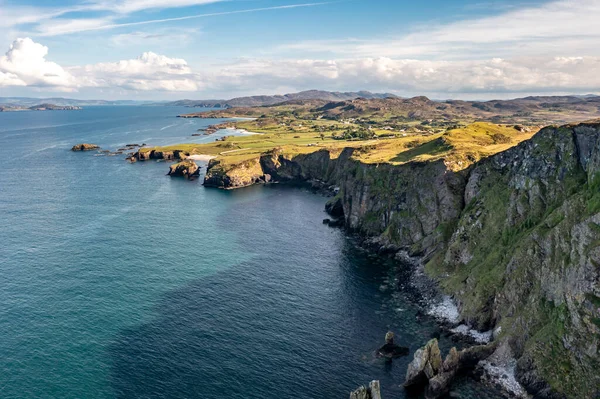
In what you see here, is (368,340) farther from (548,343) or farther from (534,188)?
(534,188)

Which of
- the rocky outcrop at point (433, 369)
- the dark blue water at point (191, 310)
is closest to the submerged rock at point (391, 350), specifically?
the dark blue water at point (191, 310)

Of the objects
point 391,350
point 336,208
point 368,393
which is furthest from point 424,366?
point 336,208

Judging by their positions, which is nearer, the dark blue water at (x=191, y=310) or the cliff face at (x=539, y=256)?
the cliff face at (x=539, y=256)

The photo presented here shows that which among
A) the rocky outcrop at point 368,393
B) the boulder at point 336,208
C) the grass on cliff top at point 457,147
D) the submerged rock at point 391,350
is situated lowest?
the submerged rock at point 391,350

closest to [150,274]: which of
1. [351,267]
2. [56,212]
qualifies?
[351,267]

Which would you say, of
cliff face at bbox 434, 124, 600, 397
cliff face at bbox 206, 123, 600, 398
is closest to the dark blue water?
cliff face at bbox 206, 123, 600, 398

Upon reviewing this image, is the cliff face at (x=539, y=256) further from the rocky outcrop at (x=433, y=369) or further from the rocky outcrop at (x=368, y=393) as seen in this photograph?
the rocky outcrop at (x=368, y=393)

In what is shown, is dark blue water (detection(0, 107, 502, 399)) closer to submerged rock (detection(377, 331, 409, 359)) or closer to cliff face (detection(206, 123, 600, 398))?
submerged rock (detection(377, 331, 409, 359))
